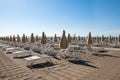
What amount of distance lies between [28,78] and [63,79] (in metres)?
1.83

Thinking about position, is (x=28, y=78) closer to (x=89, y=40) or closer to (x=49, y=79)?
(x=49, y=79)

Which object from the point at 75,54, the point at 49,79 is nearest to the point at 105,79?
the point at 49,79

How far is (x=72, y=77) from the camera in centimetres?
618

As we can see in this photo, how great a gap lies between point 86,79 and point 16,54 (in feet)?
31.2

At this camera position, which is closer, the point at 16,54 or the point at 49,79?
the point at 49,79

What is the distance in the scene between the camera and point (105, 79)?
5770 mm

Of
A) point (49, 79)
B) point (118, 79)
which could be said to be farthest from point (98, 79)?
point (49, 79)

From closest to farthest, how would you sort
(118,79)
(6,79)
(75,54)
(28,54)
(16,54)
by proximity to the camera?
(118,79) → (6,79) → (75,54) → (16,54) → (28,54)

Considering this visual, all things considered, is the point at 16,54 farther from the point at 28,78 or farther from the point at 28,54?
the point at 28,78

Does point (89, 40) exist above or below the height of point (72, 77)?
above

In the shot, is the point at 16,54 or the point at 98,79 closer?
the point at 98,79

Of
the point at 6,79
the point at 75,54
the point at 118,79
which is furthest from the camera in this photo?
the point at 75,54

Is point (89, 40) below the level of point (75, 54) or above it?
above

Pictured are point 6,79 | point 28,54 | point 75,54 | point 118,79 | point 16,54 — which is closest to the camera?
point 118,79
